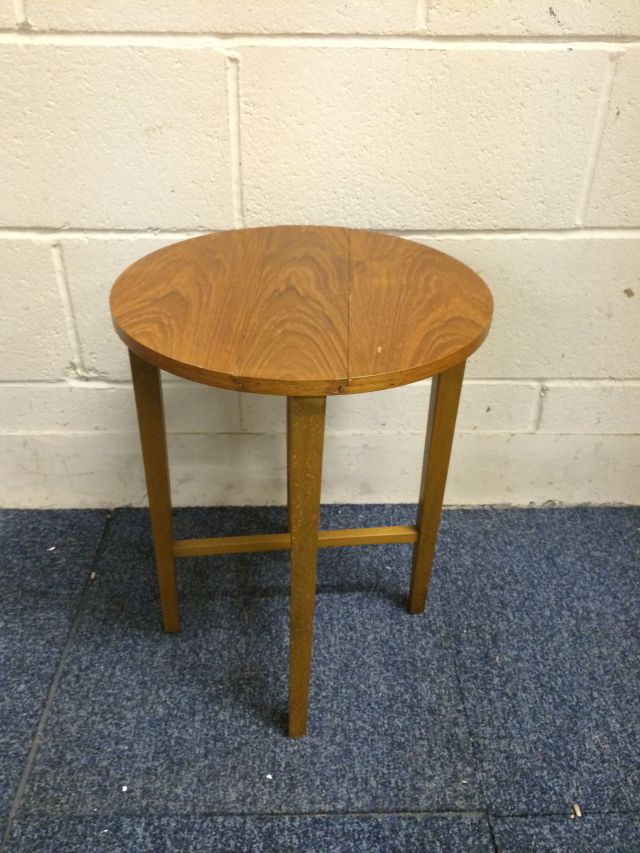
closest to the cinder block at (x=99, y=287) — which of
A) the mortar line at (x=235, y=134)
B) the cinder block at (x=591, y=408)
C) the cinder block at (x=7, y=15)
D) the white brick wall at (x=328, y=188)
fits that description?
the white brick wall at (x=328, y=188)

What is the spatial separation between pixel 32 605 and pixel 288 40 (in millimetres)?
1276

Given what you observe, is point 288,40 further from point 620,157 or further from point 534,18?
point 620,157

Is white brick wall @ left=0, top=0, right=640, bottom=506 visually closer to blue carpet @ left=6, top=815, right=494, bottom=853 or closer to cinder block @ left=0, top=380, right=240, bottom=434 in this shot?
cinder block @ left=0, top=380, right=240, bottom=434

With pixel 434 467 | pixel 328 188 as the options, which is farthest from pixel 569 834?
pixel 328 188

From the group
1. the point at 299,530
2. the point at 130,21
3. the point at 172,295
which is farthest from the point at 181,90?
the point at 299,530

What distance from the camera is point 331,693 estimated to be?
1343 mm

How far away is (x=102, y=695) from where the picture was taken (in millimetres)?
1330

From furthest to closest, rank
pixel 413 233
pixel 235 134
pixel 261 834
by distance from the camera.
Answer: pixel 413 233 < pixel 235 134 < pixel 261 834

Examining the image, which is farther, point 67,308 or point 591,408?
point 591,408

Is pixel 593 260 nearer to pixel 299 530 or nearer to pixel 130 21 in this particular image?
pixel 299 530

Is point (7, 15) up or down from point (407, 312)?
up

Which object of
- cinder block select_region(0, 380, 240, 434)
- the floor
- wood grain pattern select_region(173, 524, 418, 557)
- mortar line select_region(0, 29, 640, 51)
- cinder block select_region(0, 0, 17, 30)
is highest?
cinder block select_region(0, 0, 17, 30)

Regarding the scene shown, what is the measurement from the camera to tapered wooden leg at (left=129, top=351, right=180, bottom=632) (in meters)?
1.13

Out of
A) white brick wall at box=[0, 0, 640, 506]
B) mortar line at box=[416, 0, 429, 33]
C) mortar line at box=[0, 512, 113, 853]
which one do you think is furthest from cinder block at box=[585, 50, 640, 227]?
mortar line at box=[0, 512, 113, 853]
